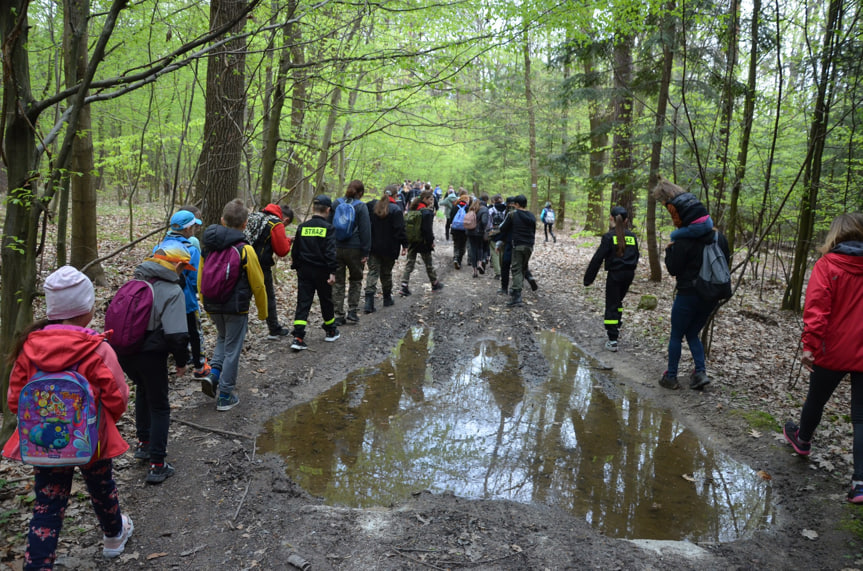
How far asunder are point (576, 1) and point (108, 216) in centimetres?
1670

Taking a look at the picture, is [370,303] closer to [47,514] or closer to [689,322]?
[689,322]

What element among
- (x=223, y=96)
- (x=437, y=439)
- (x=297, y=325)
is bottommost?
(x=437, y=439)

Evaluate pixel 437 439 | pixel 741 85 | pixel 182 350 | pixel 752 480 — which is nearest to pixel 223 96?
pixel 182 350

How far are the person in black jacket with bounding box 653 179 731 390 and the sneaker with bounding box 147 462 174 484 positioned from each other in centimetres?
566

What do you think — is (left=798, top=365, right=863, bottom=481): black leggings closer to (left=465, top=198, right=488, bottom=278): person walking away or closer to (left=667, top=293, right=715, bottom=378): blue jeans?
(left=667, top=293, right=715, bottom=378): blue jeans

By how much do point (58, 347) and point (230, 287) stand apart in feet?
8.57

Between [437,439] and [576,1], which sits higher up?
[576,1]

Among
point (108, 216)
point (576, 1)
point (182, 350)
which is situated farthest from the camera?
point (108, 216)

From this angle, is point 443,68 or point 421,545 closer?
point 421,545

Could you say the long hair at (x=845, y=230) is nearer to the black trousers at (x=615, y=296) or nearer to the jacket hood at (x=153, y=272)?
the black trousers at (x=615, y=296)

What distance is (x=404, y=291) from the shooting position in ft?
38.7

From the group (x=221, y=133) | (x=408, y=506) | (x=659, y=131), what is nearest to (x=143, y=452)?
(x=408, y=506)

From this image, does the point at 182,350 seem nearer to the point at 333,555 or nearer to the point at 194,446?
the point at 194,446

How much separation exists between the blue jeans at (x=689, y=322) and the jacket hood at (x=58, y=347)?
607 cm
